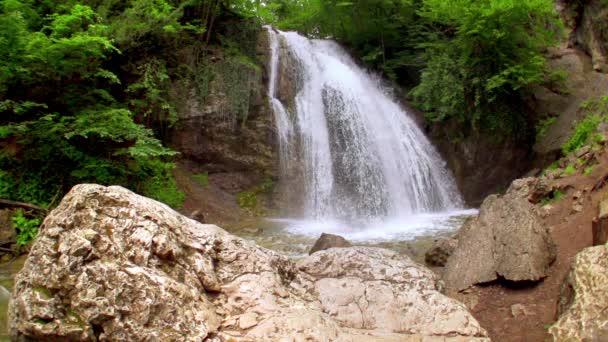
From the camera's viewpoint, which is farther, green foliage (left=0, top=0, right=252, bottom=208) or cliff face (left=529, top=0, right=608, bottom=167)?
cliff face (left=529, top=0, right=608, bottom=167)

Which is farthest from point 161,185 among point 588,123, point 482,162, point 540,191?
point 588,123

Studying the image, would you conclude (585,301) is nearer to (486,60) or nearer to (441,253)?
(441,253)

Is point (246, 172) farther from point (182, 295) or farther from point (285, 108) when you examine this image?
point (182, 295)

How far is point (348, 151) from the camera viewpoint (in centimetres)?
1244

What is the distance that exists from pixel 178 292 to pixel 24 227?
5.56 meters

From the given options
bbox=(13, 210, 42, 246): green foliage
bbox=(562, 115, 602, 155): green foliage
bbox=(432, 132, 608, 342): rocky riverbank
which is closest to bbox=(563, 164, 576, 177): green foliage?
bbox=(432, 132, 608, 342): rocky riverbank

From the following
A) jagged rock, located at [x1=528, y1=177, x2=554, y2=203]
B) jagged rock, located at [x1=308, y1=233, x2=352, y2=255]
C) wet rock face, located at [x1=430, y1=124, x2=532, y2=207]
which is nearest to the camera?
jagged rock, located at [x1=308, y1=233, x2=352, y2=255]

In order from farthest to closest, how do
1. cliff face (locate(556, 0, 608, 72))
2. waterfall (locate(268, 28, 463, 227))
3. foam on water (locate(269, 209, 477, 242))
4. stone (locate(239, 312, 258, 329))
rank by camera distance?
cliff face (locate(556, 0, 608, 72))
waterfall (locate(268, 28, 463, 227))
foam on water (locate(269, 209, 477, 242))
stone (locate(239, 312, 258, 329))

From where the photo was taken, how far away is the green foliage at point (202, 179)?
11477mm

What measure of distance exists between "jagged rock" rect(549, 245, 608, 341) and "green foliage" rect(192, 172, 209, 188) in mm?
9093

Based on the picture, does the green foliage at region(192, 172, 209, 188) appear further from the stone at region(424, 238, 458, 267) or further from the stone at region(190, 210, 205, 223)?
the stone at region(424, 238, 458, 267)

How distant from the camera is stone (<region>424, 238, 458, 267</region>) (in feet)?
20.7

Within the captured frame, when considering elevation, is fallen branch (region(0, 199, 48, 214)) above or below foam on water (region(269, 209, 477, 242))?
above

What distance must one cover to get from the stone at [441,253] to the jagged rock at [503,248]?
24.1 inches
